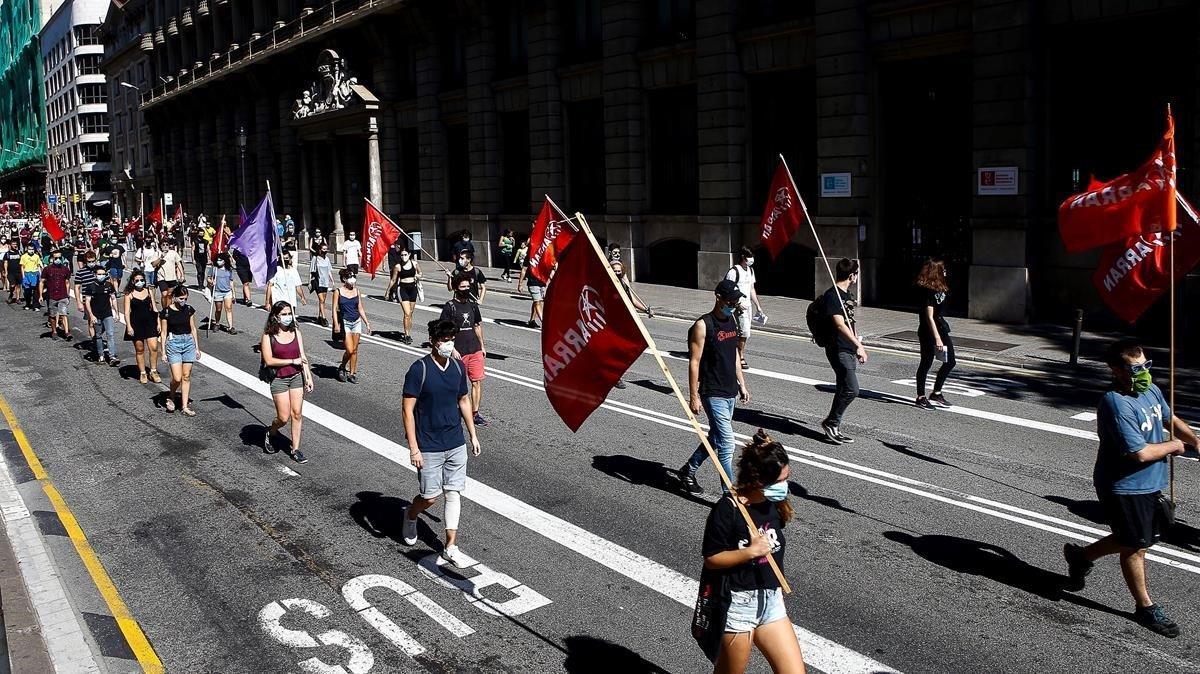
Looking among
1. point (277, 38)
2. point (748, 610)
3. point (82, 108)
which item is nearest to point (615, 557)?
point (748, 610)

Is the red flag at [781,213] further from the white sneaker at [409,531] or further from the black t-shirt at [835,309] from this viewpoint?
the white sneaker at [409,531]

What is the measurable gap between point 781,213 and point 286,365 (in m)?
8.61

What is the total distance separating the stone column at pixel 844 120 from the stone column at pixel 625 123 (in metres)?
7.17

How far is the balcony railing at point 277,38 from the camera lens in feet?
149

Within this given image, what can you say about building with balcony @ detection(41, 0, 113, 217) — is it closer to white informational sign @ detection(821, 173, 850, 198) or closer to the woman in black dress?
white informational sign @ detection(821, 173, 850, 198)

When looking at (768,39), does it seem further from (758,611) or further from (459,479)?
(758,611)

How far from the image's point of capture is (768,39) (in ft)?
86.6

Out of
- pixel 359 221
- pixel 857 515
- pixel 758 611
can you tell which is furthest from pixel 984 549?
pixel 359 221

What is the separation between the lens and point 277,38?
53.1 meters

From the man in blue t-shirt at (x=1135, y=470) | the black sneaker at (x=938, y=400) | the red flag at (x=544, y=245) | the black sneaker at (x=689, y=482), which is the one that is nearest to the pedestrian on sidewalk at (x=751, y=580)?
the man in blue t-shirt at (x=1135, y=470)

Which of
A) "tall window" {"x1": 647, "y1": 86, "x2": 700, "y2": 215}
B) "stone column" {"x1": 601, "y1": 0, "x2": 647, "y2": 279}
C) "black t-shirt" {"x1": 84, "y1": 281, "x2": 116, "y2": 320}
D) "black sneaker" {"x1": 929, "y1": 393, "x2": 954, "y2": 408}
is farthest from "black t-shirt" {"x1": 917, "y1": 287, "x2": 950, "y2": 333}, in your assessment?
"stone column" {"x1": 601, "y1": 0, "x2": 647, "y2": 279}

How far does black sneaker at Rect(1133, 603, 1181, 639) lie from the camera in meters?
6.62

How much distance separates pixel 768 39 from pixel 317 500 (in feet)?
65.6

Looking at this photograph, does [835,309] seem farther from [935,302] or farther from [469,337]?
[469,337]
